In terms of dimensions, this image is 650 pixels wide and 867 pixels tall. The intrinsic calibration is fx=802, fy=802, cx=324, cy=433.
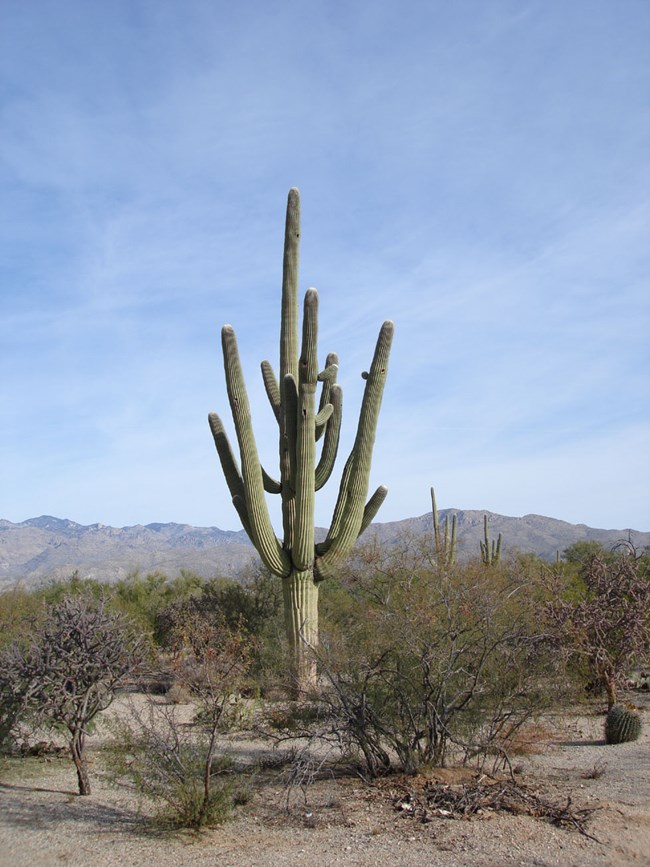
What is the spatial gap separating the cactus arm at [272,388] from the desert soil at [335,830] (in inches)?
297

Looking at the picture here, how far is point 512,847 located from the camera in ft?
19.9

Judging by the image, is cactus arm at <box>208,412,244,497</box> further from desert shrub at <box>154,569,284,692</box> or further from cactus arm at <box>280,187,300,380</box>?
desert shrub at <box>154,569,284,692</box>

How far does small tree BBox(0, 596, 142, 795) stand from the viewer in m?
8.05

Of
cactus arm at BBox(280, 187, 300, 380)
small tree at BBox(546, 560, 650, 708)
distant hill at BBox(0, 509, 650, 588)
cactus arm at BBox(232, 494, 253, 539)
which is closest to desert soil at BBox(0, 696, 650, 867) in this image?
small tree at BBox(546, 560, 650, 708)

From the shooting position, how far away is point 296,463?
13461 mm

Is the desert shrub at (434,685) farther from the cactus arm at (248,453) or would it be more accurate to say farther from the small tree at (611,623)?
the cactus arm at (248,453)

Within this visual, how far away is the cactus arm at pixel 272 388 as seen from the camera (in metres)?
14.7

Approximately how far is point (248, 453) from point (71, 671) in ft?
19.5

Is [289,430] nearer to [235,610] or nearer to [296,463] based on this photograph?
[296,463]

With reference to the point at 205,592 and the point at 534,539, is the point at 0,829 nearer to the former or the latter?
the point at 205,592

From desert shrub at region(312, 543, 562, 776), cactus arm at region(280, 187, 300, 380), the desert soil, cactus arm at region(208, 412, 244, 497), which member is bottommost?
the desert soil

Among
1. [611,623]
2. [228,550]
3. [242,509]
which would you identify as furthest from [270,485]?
[228,550]

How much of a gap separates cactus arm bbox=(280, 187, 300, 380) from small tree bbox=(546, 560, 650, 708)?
5.97m

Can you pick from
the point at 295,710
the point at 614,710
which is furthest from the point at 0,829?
the point at 614,710
